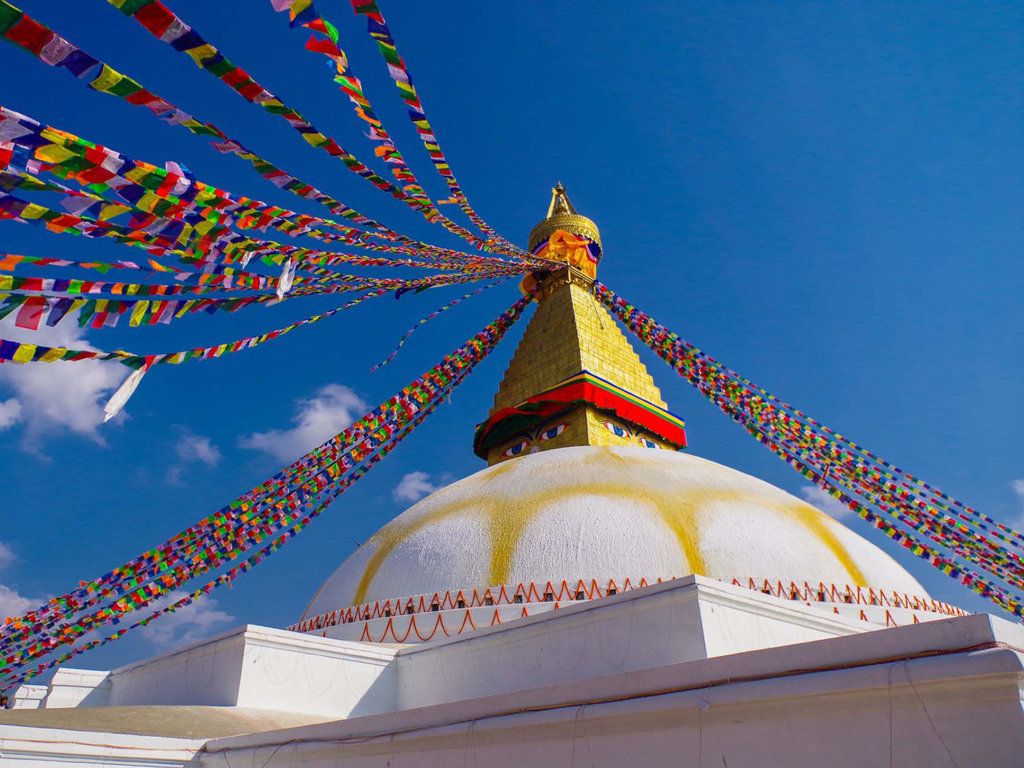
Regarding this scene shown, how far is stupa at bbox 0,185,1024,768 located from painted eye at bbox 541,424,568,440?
18.9 inches

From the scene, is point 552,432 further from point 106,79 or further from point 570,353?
point 106,79

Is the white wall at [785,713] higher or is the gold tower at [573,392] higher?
the gold tower at [573,392]

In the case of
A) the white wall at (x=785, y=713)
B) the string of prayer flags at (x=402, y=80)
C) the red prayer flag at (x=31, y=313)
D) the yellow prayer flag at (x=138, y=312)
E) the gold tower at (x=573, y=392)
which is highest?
the gold tower at (x=573, y=392)

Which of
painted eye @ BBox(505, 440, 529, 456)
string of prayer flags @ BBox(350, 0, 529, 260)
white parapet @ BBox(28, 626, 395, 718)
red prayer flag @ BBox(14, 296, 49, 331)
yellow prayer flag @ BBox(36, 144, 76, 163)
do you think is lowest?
white parapet @ BBox(28, 626, 395, 718)

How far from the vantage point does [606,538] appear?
20.0ft

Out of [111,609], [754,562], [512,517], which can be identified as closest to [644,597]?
[754,562]

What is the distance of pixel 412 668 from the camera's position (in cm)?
577

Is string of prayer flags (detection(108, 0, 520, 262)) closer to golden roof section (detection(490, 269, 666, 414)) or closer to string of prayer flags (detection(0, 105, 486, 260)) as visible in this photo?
string of prayer flags (detection(0, 105, 486, 260))

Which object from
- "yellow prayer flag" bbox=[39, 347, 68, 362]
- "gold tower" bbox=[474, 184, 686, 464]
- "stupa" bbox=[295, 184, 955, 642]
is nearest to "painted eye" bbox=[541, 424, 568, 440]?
"gold tower" bbox=[474, 184, 686, 464]

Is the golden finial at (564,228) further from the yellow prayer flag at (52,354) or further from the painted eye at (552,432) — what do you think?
the yellow prayer flag at (52,354)

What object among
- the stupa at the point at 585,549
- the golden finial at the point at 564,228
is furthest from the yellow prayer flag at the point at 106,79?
the golden finial at the point at 564,228

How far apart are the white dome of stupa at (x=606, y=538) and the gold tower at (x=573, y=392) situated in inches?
101

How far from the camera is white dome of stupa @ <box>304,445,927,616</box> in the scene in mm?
5934

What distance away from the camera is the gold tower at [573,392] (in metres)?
10.2
